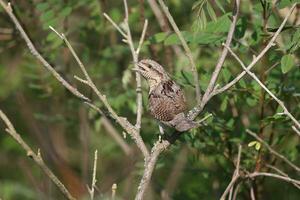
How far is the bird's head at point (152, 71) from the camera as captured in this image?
5891 millimetres

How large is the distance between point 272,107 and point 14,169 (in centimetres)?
687

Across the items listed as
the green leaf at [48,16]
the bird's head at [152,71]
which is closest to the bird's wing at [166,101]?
the bird's head at [152,71]

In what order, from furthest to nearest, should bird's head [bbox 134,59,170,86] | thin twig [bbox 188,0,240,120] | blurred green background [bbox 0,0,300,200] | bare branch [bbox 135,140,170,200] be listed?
bird's head [bbox 134,59,170,86] → blurred green background [bbox 0,0,300,200] → thin twig [bbox 188,0,240,120] → bare branch [bbox 135,140,170,200]

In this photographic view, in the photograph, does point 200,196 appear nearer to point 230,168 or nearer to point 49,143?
point 230,168

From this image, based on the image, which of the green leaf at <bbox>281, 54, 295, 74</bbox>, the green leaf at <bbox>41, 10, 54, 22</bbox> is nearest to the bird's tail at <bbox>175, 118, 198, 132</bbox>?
the green leaf at <bbox>281, 54, 295, 74</bbox>

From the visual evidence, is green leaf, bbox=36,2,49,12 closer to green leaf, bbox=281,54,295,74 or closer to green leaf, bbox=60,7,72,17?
green leaf, bbox=60,7,72,17

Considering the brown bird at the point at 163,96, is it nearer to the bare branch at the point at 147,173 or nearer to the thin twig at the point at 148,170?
the thin twig at the point at 148,170

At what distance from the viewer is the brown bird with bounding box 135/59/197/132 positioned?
5.38 m

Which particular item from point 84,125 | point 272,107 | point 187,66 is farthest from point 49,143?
point 272,107

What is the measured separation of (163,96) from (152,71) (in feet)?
1.39

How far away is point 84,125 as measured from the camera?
7.55 metres

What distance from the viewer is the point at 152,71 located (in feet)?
19.6

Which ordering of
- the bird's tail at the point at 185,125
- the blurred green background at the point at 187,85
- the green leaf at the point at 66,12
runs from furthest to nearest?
the green leaf at the point at 66,12 → the blurred green background at the point at 187,85 → the bird's tail at the point at 185,125

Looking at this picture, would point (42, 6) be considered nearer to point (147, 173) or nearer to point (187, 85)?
point (187, 85)
